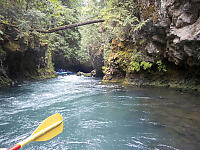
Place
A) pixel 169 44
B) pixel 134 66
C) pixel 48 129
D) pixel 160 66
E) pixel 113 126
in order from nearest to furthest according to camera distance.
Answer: pixel 48 129 < pixel 113 126 < pixel 169 44 < pixel 160 66 < pixel 134 66

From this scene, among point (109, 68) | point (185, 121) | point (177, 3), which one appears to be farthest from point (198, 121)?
point (109, 68)

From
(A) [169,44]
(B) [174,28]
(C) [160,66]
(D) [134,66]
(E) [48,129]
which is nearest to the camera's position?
(E) [48,129]

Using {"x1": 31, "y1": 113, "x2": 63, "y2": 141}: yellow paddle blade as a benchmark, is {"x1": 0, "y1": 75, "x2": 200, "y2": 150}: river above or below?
below

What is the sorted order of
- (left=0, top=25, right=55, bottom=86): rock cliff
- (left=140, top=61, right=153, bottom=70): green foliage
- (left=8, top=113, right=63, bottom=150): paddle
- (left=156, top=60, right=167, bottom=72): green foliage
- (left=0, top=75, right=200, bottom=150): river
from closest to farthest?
(left=8, top=113, right=63, bottom=150): paddle, (left=0, top=75, right=200, bottom=150): river, (left=156, top=60, right=167, bottom=72): green foliage, (left=140, top=61, right=153, bottom=70): green foliage, (left=0, top=25, right=55, bottom=86): rock cliff

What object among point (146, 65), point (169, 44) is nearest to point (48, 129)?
point (169, 44)

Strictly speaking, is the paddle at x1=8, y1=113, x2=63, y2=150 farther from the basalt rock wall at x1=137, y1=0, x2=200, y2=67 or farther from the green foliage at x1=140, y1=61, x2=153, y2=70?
the green foliage at x1=140, y1=61, x2=153, y2=70

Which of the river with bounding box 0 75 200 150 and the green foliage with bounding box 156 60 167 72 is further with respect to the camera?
the green foliage with bounding box 156 60 167 72

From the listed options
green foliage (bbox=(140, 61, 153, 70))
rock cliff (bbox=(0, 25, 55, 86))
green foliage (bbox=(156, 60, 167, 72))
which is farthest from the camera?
rock cliff (bbox=(0, 25, 55, 86))

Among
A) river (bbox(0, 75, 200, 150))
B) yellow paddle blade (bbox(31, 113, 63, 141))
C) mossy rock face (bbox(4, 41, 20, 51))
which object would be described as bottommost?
river (bbox(0, 75, 200, 150))

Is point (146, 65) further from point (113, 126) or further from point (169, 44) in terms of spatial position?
point (113, 126)

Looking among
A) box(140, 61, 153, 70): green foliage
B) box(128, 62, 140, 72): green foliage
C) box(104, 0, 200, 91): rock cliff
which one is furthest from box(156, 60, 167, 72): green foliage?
box(128, 62, 140, 72): green foliage

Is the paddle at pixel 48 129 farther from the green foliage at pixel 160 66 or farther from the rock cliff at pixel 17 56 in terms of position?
the rock cliff at pixel 17 56

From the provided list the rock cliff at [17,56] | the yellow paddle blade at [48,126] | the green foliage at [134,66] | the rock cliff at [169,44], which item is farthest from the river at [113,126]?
the rock cliff at [17,56]

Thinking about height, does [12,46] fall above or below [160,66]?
above
